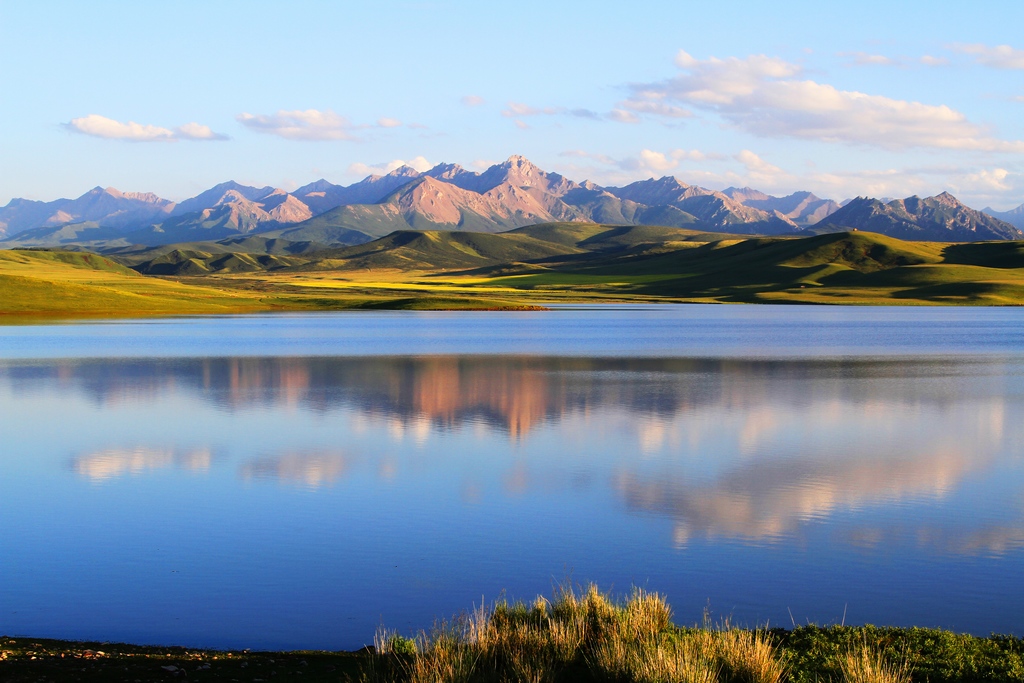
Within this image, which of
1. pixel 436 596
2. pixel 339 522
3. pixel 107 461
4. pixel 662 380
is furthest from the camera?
pixel 662 380

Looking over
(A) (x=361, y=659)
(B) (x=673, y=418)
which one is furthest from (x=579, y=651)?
(B) (x=673, y=418)

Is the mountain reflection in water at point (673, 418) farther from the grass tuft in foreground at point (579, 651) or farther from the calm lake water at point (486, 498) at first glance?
the grass tuft in foreground at point (579, 651)

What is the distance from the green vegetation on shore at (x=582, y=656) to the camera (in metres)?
10.8

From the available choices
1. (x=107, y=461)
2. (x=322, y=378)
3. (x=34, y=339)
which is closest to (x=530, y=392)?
(x=322, y=378)

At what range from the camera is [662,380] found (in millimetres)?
49469

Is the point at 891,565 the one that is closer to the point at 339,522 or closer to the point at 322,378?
the point at 339,522

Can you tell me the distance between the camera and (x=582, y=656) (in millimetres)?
11648

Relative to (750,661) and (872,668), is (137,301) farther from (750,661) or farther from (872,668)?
(872,668)

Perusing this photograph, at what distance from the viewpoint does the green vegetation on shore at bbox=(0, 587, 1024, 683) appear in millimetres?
10812

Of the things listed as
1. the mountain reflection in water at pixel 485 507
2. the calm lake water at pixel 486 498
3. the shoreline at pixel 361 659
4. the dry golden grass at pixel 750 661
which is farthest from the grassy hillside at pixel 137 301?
the dry golden grass at pixel 750 661

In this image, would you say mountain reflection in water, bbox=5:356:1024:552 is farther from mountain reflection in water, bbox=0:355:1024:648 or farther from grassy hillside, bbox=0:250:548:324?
grassy hillside, bbox=0:250:548:324

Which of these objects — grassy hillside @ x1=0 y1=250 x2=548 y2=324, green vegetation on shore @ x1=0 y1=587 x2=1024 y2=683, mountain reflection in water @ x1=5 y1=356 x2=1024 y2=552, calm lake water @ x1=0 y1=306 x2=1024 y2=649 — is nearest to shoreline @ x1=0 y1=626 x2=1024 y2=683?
green vegetation on shore @ x1=0 y1=587 x2=1024 y2=683

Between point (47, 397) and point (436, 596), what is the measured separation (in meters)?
33.7

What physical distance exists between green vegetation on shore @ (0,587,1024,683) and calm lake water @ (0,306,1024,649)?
1198 mm
